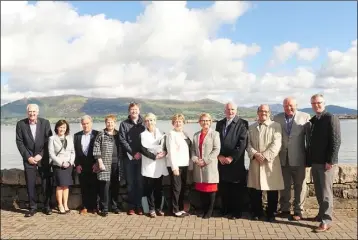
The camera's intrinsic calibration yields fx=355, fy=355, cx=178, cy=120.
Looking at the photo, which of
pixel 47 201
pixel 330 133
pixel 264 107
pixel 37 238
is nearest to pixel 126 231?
pixel 37 238

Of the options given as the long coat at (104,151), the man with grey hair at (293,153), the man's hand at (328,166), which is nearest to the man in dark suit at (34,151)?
the long coat at (104,151)

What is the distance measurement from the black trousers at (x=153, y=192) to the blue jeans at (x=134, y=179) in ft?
0.50

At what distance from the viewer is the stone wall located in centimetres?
664

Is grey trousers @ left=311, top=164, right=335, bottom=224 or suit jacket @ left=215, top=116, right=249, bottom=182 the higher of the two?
suit jacket @ left=215, top=116, right=249, bottom=182

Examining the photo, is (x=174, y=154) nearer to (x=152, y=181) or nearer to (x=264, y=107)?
(x=152, y=181)

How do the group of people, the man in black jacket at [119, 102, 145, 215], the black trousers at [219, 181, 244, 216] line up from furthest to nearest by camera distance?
the man in black jacket at [119, 102, 145, 215] → the black trousers at [219, 181, 244, 216] → the group of people

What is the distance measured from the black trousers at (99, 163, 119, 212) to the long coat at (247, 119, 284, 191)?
2561mm

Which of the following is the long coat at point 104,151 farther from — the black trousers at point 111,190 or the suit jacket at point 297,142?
the suit jacket at point 297,142

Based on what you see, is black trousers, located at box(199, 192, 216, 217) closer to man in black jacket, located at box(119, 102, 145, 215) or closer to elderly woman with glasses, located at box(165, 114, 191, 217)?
elderly woman with glasses, located at box(165, 114, 191, 217)

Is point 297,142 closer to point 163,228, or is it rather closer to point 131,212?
point 163,228

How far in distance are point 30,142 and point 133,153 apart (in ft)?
6.64

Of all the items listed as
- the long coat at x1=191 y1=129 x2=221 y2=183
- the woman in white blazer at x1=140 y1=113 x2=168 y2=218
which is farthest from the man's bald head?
the woman in white blazer at x1=140 y1=113 x2=168 y2=218

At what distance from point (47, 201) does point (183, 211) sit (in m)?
2.69

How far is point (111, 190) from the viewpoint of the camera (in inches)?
270
